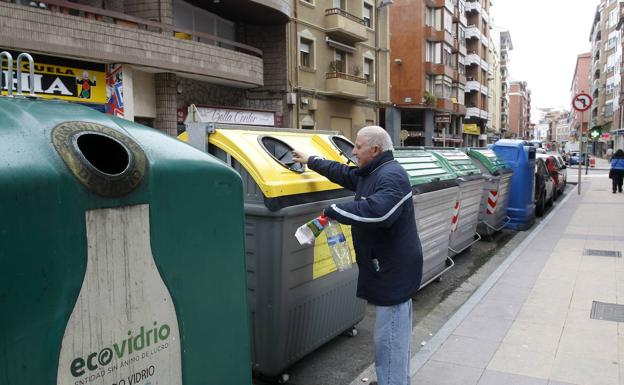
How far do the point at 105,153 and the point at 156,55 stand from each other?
12.1m

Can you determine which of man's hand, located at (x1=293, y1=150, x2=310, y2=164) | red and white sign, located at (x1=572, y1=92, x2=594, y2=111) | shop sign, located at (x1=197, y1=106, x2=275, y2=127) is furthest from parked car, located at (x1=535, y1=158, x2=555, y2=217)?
man's hand, located at (x1=293, y1=150, x2=310, y2=164)

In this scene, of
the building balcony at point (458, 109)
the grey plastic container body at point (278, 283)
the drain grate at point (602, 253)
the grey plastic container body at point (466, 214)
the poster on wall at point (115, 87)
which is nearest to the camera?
the grey plastic container body at point (278, 283)

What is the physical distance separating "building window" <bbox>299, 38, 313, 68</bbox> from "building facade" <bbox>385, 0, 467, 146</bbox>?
11.7 m

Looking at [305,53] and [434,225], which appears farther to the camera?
[305,53]

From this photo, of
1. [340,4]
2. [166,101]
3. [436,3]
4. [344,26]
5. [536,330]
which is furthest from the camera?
[436,3]

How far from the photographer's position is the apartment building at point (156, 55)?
10938 millimetres

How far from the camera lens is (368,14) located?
26.3 m

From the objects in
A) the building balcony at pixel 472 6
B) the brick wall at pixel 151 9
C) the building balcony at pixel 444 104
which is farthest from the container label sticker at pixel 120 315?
the building balcony at pixel 472 6

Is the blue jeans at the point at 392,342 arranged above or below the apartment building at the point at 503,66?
below

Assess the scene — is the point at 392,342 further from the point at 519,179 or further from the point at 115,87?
the point at 115,87

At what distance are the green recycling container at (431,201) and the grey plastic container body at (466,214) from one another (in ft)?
2.24

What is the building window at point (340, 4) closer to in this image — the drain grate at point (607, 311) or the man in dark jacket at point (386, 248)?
the drain grate at point (607, 311)

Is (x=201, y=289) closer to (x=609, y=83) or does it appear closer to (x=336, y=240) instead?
(x=336, y=240)

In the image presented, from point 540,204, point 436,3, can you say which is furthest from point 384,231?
point 436,3
